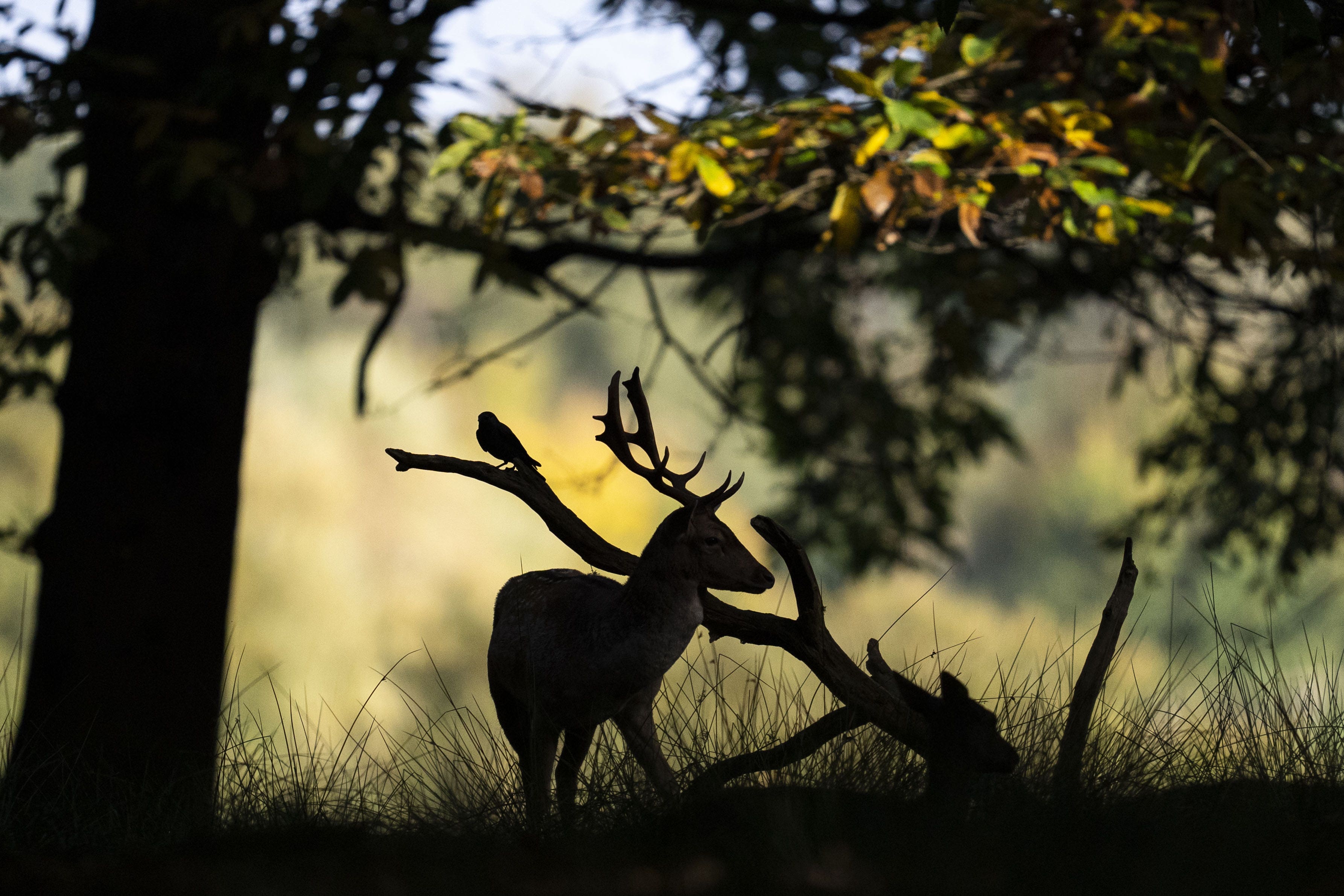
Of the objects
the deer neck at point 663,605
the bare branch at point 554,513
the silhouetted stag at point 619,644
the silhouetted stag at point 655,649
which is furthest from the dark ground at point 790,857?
the bare branch at point 554,513

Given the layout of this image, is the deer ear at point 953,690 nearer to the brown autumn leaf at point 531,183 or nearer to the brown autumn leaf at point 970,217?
the brown autumn leaf at point 970,217

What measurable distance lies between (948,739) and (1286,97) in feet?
13.7

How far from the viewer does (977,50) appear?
4559 millimetres

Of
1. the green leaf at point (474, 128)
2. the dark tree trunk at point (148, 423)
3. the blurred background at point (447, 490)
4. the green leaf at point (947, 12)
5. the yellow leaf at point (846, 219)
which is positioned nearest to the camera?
the green leaf at point (947, 12)

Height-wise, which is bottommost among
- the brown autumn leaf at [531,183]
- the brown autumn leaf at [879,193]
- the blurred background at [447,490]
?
the brown autumn leaf at [879,193]

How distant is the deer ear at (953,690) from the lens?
10.2ft

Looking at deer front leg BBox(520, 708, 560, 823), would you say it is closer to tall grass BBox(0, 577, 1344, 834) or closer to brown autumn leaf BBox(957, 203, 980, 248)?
tall grass BBox(0, 577, 1344, 834)

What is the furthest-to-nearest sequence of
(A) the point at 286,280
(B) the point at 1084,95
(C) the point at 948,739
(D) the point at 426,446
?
(D) the point at 426,446 < (A) the point at 286,280 < (B) the point at 1084,95 < (C) the point at 948,739

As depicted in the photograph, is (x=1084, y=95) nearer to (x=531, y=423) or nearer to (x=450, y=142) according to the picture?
(x=450, y=142)

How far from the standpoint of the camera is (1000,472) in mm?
46375

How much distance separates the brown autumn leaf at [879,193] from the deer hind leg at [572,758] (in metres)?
2.33

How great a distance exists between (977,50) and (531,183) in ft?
6.22

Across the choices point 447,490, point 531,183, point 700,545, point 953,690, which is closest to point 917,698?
point 953,690

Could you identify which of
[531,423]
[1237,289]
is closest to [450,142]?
[1237,289]
